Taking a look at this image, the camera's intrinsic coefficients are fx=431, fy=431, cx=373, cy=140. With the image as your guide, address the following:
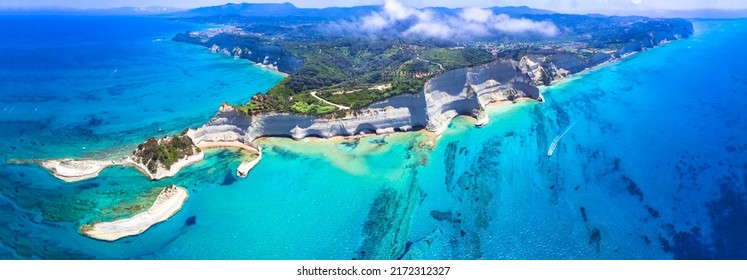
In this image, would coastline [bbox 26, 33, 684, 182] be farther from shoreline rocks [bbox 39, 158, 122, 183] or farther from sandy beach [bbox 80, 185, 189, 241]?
sandy beach [bbox 80, 185, 189, 241]

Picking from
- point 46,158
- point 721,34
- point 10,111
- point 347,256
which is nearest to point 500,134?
point 347,256

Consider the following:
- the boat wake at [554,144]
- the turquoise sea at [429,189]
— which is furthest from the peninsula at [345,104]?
the boat wake at [554,144]

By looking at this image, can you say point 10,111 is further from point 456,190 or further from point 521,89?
point 521,89

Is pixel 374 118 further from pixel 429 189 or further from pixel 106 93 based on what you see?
pixel 106 93

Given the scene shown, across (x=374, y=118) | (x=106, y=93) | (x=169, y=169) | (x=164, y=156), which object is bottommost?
(x=106, y=93)

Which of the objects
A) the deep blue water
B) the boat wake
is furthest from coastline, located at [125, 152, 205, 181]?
the boat wake

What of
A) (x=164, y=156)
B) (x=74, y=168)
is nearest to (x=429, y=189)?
(x=164, y=156)
